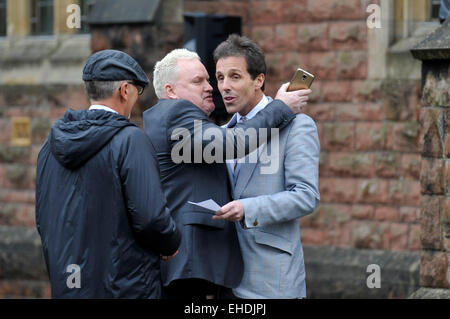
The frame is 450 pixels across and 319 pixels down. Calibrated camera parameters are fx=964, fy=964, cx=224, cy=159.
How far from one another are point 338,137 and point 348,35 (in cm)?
95

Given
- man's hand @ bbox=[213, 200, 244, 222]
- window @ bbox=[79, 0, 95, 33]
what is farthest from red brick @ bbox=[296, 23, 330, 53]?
man's hand @ bbox=[213, 200, 244, 222]

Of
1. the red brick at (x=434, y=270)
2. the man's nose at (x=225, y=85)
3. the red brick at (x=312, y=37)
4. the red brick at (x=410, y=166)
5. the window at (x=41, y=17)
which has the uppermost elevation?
the window at (x=41, y=17)

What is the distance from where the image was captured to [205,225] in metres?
4.27

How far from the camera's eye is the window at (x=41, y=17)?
38.4ft

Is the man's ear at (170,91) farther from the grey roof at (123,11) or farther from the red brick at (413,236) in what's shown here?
the grey roof at (123,11)

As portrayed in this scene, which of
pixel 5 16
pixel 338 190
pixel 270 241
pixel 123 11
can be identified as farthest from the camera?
pixel 5 16

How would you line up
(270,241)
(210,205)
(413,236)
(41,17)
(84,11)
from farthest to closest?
(41,17)
(84,11)
(413,236)
(270,241)
(210,205)

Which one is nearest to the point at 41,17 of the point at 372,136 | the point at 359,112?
the point at 359,112

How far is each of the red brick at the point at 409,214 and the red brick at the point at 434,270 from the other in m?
2.17

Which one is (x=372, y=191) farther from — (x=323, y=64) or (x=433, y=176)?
(x=433, y=176)

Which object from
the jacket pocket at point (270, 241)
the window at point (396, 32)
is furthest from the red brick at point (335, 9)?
the jacket pocket at point (270, 241)

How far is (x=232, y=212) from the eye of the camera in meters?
4.21

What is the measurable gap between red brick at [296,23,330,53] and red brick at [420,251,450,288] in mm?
3265
